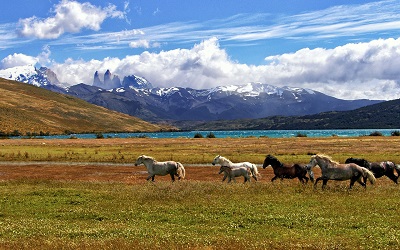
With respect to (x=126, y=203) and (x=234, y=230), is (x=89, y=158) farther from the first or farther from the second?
(x=234, y=230)

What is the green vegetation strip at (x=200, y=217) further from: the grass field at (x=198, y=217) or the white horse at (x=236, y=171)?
the white horse at (x=236, y=171)

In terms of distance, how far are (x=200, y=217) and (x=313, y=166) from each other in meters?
11.8

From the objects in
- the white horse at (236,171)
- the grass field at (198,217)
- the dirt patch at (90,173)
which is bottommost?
the dirt patch at (90,173)

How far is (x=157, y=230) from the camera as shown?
16.8m

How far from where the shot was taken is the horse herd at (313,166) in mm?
26281

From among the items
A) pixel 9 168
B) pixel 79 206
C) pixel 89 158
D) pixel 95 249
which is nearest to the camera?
pixel 95 249

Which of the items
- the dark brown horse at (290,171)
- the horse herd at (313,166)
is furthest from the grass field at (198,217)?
the dark brown horse at (290,171)

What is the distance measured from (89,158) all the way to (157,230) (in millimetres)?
48232

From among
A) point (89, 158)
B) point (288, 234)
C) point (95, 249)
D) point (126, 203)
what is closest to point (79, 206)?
point (126, 203)

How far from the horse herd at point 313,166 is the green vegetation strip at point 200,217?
1.07 m

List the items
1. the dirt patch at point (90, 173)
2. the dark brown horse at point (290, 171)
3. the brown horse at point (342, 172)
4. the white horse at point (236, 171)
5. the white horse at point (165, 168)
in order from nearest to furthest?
the brown horse at point (342, 172) < the dark brown horse at point (290, 171) < the white horse at point (236, 171) < the white horse at point (165, 168) < the dirt patch at point (90, 173)

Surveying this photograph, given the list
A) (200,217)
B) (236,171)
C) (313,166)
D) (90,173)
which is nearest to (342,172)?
(313,166)

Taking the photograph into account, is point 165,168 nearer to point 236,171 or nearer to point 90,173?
point 236,171

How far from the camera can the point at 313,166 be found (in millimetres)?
28281
